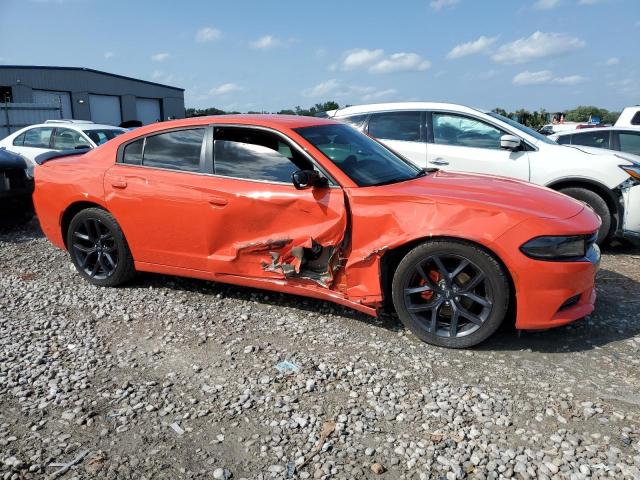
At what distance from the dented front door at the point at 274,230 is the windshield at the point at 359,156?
29 cm

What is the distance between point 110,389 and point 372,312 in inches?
70.8

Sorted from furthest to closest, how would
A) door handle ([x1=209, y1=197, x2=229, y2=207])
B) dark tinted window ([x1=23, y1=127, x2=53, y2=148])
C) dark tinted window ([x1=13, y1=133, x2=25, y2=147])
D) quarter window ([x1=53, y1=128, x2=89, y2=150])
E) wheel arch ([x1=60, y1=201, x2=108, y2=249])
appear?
dark tinted window ([x1=13, y1=133, x2=25, y2=147]), dark tinted window ([x1=23, y1=127, x2=53, y2=148]), quarter window ([x1=53, y1=128, x2=89, y2=150]), wheel arch ([x1=60, y1=201, x2=108, y2=249]), door handle ([x1=209, y1=197, x2=229, y2=207])

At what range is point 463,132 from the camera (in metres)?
6.57

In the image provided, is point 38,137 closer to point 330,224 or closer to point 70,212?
point 70,212

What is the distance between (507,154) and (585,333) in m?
3.06

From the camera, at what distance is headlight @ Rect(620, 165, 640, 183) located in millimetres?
5816

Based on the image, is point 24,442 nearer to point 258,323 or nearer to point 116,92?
point 258,323

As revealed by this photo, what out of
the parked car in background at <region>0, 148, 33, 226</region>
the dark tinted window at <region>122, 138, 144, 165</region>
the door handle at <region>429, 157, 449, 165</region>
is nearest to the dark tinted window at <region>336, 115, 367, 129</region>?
the door handle at <region>429, 157, 449, 165</region>

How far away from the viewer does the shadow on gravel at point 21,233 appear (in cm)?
702

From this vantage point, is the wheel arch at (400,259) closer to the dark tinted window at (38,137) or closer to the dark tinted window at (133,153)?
the dark tinted window at (133,153)

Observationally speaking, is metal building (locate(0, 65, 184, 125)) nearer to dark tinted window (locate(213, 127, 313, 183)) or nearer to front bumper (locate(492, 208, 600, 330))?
dark tinted window (locate(213, 127, 313, 183))

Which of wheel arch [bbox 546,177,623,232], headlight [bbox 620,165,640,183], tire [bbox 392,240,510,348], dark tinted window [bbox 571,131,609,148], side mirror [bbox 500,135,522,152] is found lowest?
tire [bbox 392,240,510,348]

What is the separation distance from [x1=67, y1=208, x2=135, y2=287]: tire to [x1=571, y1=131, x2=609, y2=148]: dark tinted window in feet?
24.1

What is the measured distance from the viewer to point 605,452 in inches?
98.9
